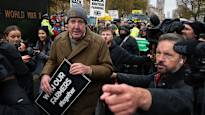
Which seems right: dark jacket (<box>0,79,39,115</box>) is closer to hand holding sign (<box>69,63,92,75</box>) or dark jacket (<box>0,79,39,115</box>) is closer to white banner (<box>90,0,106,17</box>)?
hand holding sign (<box>69,63,92,75</box>)

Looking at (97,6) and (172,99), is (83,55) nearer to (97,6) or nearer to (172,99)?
(172,99)

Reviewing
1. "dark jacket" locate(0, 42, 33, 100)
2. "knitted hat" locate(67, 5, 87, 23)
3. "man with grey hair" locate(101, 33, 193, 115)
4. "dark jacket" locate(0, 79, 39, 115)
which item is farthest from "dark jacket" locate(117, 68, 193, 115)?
"knitted hat" locate(67, 5, 87, 23)

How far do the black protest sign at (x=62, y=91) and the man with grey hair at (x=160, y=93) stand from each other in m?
0.73

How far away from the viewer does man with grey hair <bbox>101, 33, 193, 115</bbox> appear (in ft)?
4.00

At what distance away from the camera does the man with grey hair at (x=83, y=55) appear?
3.40 metres

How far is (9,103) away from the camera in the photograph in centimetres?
216

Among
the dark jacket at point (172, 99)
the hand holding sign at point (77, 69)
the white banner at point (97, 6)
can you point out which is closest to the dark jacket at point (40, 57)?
the hand holding sign at point (77, 69)

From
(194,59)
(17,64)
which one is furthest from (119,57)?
(194,59)

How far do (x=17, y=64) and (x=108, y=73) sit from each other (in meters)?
1.24

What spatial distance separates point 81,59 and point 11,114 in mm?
1421

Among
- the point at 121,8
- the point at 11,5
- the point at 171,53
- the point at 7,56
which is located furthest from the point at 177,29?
the point at 121,8

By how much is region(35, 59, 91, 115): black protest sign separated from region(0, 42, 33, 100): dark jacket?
27.8 inches

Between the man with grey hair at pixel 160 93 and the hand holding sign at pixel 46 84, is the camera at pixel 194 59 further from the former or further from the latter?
the hand holding sign at pixel 46 84

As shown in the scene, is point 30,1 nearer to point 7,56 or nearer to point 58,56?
point 58,56
